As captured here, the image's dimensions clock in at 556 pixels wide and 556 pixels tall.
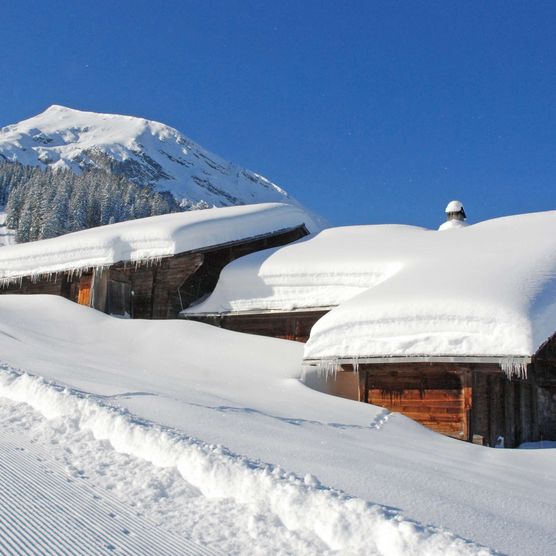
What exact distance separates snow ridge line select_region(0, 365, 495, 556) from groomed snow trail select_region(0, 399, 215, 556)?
63 centimetres

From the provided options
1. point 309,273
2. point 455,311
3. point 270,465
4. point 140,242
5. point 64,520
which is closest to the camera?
point 64,520

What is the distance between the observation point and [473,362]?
32.3 feet

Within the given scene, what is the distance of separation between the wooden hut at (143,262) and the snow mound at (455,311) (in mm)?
6485

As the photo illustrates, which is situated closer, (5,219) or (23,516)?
(23,516)

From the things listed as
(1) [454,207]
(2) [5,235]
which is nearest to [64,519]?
(1) [454,207]

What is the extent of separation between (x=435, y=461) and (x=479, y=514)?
2.17 metres

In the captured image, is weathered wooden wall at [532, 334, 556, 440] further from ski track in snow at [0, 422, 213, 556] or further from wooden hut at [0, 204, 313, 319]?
ski track in snow at [0, 422, 213, 556]

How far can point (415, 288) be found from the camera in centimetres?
1141

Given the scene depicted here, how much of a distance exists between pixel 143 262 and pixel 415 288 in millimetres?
8522

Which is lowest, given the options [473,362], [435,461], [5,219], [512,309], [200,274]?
[435,461]

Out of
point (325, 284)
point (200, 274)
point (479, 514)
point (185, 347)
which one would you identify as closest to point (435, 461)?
point (479, 514)

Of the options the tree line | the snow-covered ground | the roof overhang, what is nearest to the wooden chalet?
the roof overhang

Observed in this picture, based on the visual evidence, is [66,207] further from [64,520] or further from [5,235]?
[64,520]

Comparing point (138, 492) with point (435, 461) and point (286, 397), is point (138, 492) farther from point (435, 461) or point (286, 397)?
point (286, 397)
